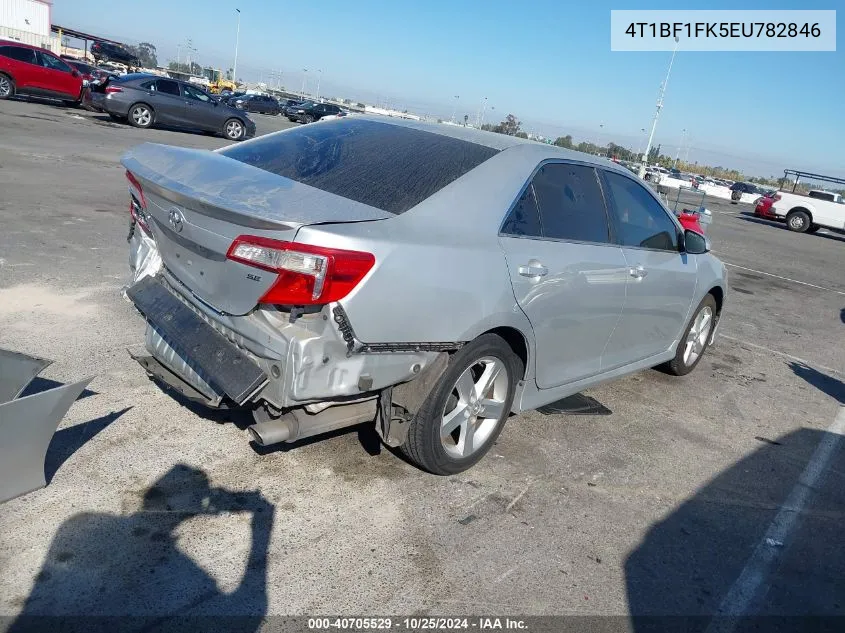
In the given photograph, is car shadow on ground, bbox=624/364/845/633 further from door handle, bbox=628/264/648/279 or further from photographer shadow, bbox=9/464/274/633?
photographer shadow, bbox=9/464/274/633

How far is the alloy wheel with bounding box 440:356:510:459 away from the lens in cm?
348

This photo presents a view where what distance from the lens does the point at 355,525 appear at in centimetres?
311

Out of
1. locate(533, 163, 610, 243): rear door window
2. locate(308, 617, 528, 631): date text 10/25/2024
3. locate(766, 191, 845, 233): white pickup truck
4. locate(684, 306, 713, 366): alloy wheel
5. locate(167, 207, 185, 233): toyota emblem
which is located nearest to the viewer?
locate(308, 617, 528, 631): date text 10/25/2024

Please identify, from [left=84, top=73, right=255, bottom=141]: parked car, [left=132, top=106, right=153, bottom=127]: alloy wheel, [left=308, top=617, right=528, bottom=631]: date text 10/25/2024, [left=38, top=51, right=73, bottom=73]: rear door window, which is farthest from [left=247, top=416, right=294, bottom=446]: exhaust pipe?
[left=38, top=51, right=73, bottom=73]: rear door window

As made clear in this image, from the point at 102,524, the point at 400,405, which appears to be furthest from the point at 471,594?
the point at 102,524

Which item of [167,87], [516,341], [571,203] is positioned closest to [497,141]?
[571,203]

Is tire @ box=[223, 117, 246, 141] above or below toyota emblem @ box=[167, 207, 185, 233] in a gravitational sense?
below

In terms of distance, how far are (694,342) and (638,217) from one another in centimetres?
164

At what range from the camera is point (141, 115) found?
65.8 ft

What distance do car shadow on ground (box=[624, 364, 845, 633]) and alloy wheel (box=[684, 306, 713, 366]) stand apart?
1.36m

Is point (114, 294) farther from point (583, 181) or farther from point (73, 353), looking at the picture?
point (583, 181)

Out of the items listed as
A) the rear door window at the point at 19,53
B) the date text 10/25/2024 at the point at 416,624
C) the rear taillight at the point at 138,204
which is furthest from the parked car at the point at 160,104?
the date text 10/25/2024 at the point at 416,624

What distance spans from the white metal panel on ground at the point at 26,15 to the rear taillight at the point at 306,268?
1963 inches

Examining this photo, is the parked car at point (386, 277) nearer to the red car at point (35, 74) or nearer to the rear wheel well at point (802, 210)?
the red car at point (35, 74)
